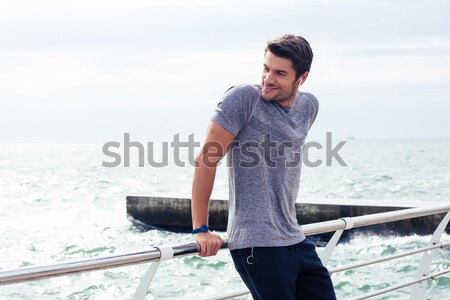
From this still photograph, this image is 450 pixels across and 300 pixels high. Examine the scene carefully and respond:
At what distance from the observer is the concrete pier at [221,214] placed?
13453 millimetres

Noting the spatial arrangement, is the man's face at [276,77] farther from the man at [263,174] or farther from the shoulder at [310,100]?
the shoulder at [310,100]

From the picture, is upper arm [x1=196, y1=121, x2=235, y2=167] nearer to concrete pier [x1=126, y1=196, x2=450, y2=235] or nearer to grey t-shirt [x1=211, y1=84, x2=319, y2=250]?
grey t-shirt [x1=211, y1=84, x2=319, y2=250]

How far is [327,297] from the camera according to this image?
8.43 feet

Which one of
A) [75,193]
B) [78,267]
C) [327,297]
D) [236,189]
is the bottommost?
[75,193]

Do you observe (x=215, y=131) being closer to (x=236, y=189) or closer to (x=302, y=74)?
(x=236, y=189)

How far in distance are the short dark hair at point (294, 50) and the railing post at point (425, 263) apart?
159 centimetres

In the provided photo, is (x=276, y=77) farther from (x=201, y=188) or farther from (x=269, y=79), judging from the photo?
(x=201, y=188)

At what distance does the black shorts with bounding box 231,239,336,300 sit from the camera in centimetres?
239

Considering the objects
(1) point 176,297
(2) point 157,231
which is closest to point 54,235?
(2) point 157,231

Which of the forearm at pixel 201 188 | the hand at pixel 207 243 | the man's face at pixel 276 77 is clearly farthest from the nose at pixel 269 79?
the hand at pixel 207 243

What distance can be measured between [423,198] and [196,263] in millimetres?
14981

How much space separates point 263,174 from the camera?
7.94 ft

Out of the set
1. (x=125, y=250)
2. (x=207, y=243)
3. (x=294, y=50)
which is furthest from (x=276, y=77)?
(x=125, y=250)

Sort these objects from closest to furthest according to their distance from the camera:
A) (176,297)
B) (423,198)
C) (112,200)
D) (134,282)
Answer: (176,297), (134,282), (423,198), (112,200)
